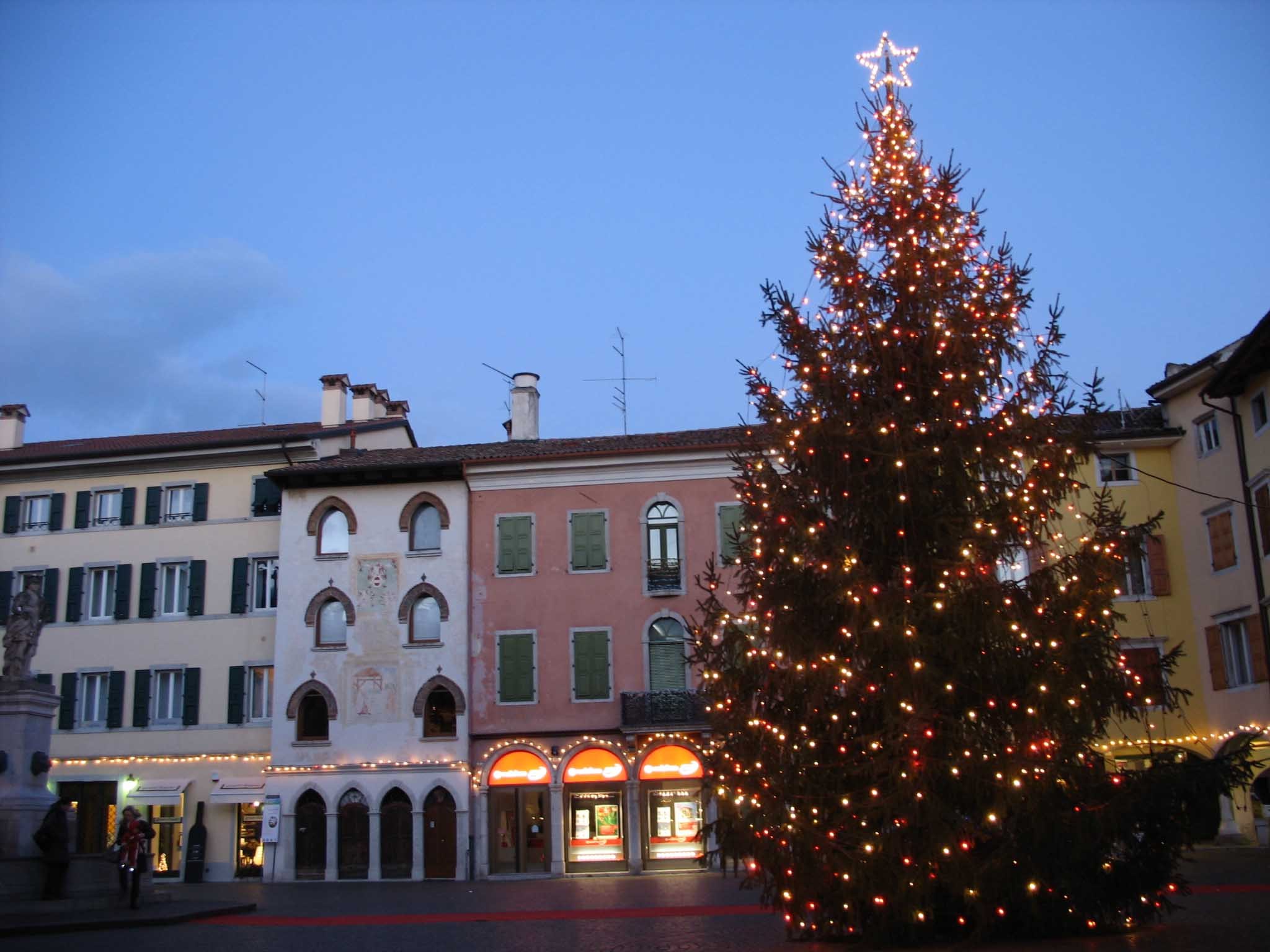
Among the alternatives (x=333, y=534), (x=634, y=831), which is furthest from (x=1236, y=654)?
(x=333, y=534)

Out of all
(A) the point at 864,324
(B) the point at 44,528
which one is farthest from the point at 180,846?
(A) the point at 864,324

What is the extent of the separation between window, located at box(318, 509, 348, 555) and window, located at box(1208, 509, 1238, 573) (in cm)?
2260

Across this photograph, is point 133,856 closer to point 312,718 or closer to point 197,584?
point 312,718

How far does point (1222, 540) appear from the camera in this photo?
99.3 ft

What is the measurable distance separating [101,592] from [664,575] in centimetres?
1687

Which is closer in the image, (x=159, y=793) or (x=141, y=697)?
(x=159, y=793)

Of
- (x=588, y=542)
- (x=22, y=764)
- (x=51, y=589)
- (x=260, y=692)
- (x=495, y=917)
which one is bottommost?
(x=495, y=917)

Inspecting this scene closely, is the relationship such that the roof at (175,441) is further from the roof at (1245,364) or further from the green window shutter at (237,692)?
the roof at (1245,364)

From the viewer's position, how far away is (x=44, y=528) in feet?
126

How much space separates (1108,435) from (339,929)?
913 inches

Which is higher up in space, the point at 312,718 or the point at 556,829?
the point at 312,718

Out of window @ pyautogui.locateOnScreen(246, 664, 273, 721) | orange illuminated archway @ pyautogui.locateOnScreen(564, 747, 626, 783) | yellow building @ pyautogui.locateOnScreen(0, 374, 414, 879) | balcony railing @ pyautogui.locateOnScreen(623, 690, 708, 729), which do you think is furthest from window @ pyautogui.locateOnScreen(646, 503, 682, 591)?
window @ pyautogui.locateOnScreen(246, 664, 273, 721)

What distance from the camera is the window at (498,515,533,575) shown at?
34.9 metres

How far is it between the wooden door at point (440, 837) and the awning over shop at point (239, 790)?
15.5 ft
